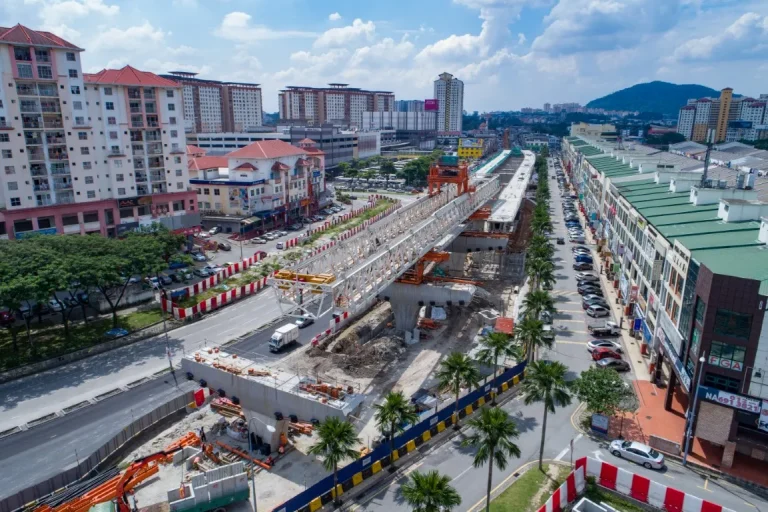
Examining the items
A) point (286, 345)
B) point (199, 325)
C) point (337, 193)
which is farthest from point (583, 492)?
point (337, 193)

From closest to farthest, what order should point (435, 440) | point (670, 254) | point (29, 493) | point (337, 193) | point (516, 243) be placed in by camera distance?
point (29, 493) < point (435, 440) < point (670, 254) < point (516, 243) < point (337, 193)

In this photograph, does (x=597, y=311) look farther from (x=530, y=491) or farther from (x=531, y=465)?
(x=530, y=491)

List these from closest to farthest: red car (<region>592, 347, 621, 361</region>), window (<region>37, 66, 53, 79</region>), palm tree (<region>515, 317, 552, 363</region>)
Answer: palm tree (<region>515, 317, 552, 363</region>) → red car (<region>592, 347, 621, 361</region>) → window (<region>37, 66, 53, 79</region>)

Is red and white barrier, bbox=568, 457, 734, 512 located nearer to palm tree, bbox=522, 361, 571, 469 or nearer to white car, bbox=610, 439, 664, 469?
white car, bbox=610, 439, 664, 469

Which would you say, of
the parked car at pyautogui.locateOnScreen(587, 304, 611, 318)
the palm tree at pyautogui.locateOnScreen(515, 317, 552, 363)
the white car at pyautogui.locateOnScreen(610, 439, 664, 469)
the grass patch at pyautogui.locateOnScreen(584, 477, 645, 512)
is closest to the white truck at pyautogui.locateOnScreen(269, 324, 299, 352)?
the palm tree at pyautogui.locateOnScreen(515, 317, 552, 363)

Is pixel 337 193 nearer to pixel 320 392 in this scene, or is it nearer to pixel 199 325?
pixel 199 325

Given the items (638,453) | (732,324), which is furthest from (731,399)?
(638,453)
